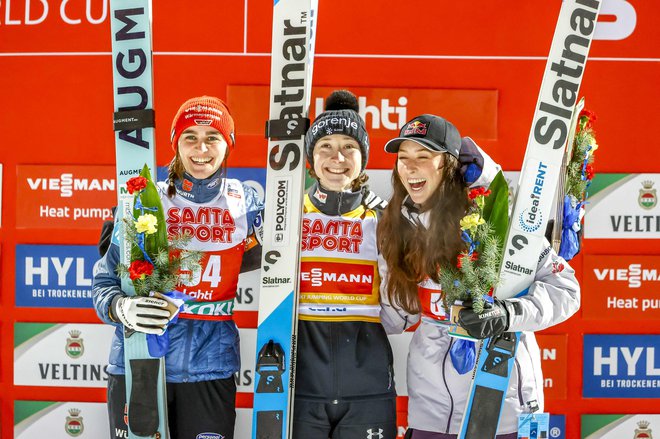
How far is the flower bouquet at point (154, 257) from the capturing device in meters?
2.33

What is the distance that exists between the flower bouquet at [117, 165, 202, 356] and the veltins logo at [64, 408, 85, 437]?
4.73ft

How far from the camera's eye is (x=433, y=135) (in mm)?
2410

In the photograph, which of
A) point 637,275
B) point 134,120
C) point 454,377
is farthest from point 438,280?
point 637,275

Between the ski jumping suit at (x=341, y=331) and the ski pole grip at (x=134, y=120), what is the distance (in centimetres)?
73

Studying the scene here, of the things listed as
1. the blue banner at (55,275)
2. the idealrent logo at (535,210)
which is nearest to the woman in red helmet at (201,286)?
the blue banner at (55,275)

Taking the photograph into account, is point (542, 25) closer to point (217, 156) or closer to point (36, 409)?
point (217, 156)

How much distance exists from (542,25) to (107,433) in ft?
10.1

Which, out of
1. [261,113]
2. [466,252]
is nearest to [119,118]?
[261,113]

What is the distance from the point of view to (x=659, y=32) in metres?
3.38

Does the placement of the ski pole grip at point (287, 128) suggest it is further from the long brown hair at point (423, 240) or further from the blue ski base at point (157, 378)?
the blue ski base at point (157, 378)

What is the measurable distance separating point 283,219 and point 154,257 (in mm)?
524

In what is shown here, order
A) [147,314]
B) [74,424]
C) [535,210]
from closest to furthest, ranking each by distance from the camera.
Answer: [147,314] → [535,210] → [74,424]

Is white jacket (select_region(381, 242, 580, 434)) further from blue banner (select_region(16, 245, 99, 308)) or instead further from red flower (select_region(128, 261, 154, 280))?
blue banner (select_region(16, 245, 99, 308))

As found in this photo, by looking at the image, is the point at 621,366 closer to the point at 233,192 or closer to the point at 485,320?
the point at 485,320
